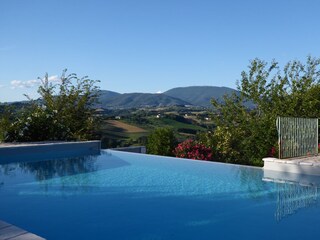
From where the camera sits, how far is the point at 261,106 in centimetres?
1180

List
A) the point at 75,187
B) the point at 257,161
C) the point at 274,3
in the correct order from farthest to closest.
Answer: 1. the point at 274,3
2. the point at 257,161
3. the point at 75,187

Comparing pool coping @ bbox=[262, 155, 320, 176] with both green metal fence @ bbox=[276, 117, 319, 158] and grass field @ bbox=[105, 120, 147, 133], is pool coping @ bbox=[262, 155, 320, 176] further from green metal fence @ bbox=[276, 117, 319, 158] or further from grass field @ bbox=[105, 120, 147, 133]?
grass field @ bbox=[105, 120, 147, 133]

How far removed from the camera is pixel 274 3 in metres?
15.1

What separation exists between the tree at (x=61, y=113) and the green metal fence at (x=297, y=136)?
319 inches

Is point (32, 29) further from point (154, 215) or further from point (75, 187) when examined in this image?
point (154, 215)

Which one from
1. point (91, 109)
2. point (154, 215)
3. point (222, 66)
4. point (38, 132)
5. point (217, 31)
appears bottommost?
point (154, 215)

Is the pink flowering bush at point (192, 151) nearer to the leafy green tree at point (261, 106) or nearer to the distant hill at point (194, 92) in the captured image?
Answer: the leafy green tree at point (261, 106)

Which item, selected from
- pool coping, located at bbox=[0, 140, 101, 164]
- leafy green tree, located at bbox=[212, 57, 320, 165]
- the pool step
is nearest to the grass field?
pool coping, located at bbox=[0, 140, 101, 164]

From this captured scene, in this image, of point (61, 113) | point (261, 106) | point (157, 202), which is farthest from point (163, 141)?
point (157, 202)

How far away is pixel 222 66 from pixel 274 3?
22.3ft

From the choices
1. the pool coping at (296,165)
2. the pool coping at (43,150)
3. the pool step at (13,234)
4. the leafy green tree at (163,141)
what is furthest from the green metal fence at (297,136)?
the pool coping at (43,150)

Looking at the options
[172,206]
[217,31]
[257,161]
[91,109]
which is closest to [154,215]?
[172,206]

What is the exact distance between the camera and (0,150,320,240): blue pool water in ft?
15.5

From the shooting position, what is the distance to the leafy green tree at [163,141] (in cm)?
1175
